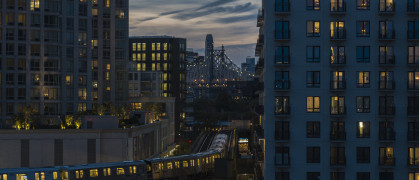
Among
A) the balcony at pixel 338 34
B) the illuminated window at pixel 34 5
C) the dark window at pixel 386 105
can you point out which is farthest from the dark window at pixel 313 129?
the illuminated window at pixel 34 5

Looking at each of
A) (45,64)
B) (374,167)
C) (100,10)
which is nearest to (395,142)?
(374,167)

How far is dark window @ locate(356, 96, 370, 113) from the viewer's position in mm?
53250

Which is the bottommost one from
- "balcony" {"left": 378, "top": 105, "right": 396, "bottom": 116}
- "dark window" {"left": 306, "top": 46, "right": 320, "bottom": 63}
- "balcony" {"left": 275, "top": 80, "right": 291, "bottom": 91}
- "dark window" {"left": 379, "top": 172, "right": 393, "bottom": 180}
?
"dark window" {"left": 379, "top": 172, "right": 393, "bottom": 180}

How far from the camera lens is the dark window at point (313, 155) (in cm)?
5309

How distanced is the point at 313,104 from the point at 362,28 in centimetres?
840

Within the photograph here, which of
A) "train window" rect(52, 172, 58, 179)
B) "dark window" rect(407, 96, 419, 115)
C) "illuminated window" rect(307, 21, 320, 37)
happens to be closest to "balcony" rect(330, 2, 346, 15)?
"illuminated window" rect(307, 21, 320, 37)

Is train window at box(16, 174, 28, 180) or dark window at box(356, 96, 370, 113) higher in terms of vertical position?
dark window at box(356, 96, 370, 113)

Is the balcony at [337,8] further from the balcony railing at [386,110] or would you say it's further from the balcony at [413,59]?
the balcony railing at [386,110]

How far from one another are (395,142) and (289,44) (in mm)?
13261

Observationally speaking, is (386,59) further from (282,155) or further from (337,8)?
(282,155)

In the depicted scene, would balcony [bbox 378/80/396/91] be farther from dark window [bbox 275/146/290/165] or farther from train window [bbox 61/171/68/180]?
train window [bbox 61/171/68/180]

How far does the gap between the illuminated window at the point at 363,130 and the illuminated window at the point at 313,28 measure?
9192 millimetres

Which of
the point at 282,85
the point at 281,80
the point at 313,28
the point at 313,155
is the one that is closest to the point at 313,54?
the point at 313,28

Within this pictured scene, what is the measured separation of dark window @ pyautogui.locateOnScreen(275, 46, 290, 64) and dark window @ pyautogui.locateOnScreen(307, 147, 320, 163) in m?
8.36
